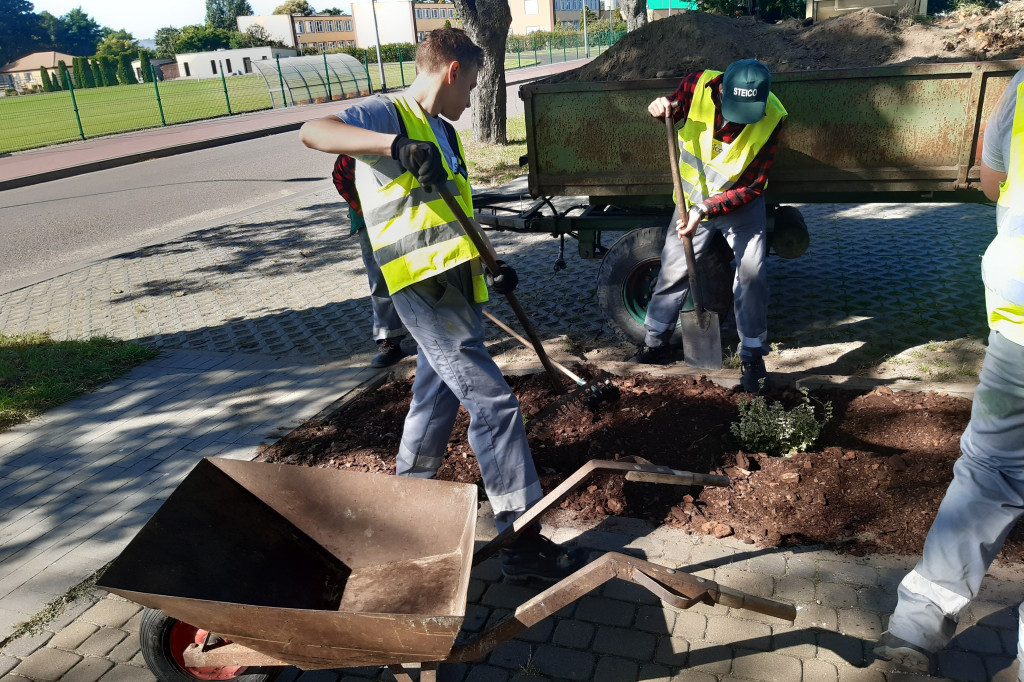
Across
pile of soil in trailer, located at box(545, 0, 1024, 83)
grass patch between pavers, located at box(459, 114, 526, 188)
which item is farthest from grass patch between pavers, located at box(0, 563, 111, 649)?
grass patch between pavers, located at box(459, 114, 526, 188)

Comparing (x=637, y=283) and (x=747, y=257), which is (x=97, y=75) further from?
(x=747, y=257)

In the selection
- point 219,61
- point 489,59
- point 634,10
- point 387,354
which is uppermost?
point 219,61

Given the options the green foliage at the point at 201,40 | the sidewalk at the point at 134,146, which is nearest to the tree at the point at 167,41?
the green foliage at the point at 201,40

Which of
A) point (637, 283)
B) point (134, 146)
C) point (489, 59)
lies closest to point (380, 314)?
point (637, 283)

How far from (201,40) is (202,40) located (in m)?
0.09

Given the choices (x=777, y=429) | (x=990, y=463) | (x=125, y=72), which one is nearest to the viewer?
(x=990, y=463)

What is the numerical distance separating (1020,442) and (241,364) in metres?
4.80

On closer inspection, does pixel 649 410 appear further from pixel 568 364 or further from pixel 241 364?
pixel 241 364

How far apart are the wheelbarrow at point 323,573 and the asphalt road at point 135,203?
7.02m

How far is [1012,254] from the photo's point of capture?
7.07ft

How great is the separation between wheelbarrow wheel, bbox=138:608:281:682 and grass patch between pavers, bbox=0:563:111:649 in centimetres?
52

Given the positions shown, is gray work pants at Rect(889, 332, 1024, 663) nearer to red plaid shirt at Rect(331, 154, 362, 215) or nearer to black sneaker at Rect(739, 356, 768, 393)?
black sneaker at Rect(739, 356, 768, 393)

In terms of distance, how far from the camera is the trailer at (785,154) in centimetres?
433

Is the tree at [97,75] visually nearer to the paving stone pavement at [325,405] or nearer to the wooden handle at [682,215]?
the paving stone pavement at [325,405]
